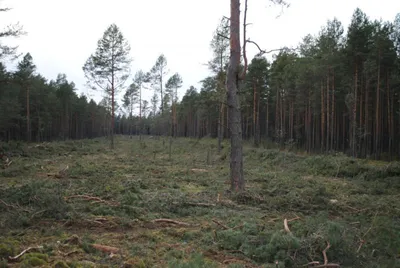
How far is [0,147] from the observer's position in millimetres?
19797

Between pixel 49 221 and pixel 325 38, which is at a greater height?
pixel 325 38

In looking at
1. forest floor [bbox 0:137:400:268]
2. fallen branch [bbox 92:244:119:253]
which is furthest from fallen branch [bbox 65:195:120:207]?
fallen branch [bbox 92:244:119:253]

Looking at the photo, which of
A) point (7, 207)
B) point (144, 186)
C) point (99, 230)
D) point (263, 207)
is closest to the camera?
point (99, 230)

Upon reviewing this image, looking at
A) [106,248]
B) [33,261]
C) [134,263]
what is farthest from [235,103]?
[33,261]

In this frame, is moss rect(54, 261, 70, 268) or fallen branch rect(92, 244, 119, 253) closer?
moss rect(54, 261, 70, 268)

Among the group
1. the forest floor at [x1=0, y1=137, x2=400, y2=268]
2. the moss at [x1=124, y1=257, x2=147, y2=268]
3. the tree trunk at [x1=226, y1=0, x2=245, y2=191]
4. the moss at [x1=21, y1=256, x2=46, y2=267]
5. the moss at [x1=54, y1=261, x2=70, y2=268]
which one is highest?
the tree trunk at [x1=226, y1=0, x2=245, y2=191]

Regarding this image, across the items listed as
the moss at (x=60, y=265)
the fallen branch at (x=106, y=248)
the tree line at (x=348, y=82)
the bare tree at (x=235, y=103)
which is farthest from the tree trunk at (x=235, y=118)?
the tree line at (x=348, y=82)

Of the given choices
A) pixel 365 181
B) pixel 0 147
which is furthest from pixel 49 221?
pixel 0 147

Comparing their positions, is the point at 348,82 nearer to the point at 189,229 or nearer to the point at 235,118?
the point at 235,118

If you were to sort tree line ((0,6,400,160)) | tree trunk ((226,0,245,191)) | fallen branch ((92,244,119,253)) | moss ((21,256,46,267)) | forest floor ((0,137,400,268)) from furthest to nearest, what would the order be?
tree line ((0,6,400,160)) < tree trunk ((226,0,245,191)) < fallen branch ((92,244,119,253)) < forest floor ((0,137,400,268)) < moss ((21,256,46,267))

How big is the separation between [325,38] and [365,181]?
73.5 ft

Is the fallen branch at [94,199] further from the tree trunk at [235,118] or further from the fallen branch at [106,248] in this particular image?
the tree trunk at [235,118]

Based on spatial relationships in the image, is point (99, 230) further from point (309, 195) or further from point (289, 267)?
point (309, 195)

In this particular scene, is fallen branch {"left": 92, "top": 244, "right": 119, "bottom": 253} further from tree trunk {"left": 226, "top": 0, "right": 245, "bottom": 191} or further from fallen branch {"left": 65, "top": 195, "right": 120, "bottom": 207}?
tree trunk {"left": 226, "top": 0, "right": 245, "bottom": 191}
